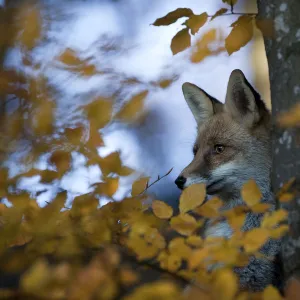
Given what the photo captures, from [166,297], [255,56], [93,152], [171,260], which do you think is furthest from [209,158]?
[255,56]

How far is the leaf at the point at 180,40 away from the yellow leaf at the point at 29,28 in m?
1.05

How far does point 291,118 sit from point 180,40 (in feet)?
3.00

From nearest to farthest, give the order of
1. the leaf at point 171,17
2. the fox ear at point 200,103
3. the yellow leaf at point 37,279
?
the yellow leaf at point 37,279
the leaf at point 171,17
the fox ear at point 200,103

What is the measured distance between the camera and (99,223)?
9.62 ft

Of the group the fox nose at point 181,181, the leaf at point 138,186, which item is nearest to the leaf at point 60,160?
the leaf at point 138,186

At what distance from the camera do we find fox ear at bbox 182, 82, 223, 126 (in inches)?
181

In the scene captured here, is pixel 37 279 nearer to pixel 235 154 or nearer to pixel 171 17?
pixel 171 17

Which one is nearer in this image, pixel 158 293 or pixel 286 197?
pixel 158 293

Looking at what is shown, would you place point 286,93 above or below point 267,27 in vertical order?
below

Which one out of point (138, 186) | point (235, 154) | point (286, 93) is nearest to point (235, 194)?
point (235, 154)

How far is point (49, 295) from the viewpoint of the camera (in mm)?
1772

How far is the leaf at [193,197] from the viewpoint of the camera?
2807 millimetres

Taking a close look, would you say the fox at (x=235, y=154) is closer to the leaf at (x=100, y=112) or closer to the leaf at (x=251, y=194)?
the leaf at (x=100, y=112)

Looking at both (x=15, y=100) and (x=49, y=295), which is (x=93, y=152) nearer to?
(x=15, y=100)
